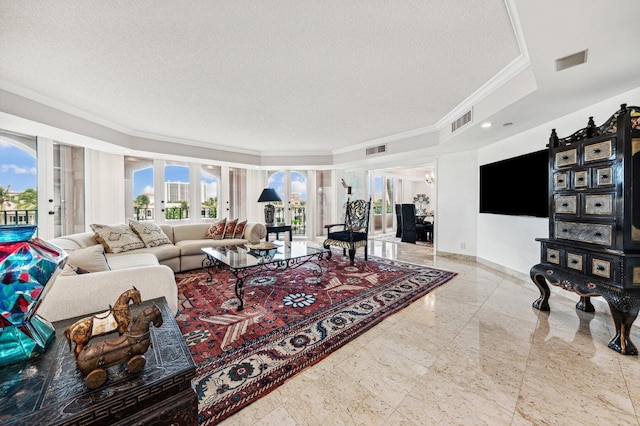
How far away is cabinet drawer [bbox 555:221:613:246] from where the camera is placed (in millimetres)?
1949

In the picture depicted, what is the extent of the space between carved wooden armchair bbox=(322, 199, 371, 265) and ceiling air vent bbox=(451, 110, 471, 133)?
70.3 inches

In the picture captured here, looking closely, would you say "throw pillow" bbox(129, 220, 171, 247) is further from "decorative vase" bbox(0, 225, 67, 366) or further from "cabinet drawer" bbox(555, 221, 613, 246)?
"cabinet drawer" bbox(555, 221, 613, 246)

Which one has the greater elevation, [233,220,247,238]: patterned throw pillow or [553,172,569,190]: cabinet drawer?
[553,172,569,190]: cabinet drawer

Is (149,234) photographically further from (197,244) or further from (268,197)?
(268,197)

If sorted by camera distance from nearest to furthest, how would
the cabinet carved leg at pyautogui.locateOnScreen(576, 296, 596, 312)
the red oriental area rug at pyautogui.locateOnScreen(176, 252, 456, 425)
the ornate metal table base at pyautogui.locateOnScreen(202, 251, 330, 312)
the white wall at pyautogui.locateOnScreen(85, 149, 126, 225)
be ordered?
the red oriental area rug at pyautogui.locateOnScreen(176, 252, 456, 425), the cabinet carved leg at pyautogui.locateOnScreen(576, 296, 596, 312), the ornate metal table base at pyautogui.locateOnScreen(202, 251, 330, 312), the white wall at pyautogui.locateOnScreen(85, 149, 126, 225)

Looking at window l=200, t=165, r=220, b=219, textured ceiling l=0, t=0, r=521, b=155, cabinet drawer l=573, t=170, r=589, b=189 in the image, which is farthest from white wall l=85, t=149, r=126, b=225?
cabinet drawer l=573, t=170, r=589, b=189

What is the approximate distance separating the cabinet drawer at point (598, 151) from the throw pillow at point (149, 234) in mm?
5107

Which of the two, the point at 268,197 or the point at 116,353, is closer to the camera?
the point at 116,353

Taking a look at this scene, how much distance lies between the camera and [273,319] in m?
2.32

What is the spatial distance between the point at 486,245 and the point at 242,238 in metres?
4.39

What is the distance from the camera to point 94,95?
10.3ft

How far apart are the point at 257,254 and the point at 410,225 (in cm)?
461

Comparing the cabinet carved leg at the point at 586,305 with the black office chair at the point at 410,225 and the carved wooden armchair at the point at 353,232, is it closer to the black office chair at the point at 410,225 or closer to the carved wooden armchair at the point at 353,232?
the carved wooden armchair at the point at 353,232

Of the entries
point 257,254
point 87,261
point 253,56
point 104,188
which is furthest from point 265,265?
point 104,188
